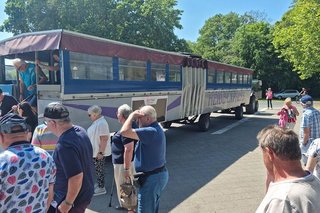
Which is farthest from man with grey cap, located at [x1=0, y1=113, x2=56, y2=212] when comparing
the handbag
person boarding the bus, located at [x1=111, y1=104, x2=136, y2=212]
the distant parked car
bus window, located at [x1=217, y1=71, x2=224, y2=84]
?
the distant parked car

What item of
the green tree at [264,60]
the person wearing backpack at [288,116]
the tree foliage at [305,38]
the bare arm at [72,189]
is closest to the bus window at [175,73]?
the person wearing backpack at [288,116]

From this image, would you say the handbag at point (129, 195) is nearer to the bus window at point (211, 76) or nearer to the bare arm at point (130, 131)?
the bare arm at point (130, 131)

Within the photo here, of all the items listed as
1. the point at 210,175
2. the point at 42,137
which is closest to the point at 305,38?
the point at 210,175

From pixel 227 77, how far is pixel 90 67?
10.8m

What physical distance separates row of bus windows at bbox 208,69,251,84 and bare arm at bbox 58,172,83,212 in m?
12.2

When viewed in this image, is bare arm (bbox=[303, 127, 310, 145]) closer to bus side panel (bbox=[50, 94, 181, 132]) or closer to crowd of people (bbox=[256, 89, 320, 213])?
crowd of people (bbox=[256, 89, 320, 213])

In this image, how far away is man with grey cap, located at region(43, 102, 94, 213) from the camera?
306 centimetres

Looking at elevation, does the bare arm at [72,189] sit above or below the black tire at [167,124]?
above

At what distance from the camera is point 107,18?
31578 millimetres

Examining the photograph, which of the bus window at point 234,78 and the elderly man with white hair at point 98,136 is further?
the bus window at point 234,78

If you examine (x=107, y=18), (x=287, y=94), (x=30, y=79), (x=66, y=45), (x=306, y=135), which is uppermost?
(x=107, y=18)

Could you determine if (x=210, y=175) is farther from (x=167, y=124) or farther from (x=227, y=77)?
(x=227, y=77)

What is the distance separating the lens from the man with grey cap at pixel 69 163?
3064 millimetres

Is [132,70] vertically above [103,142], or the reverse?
[132,70]
